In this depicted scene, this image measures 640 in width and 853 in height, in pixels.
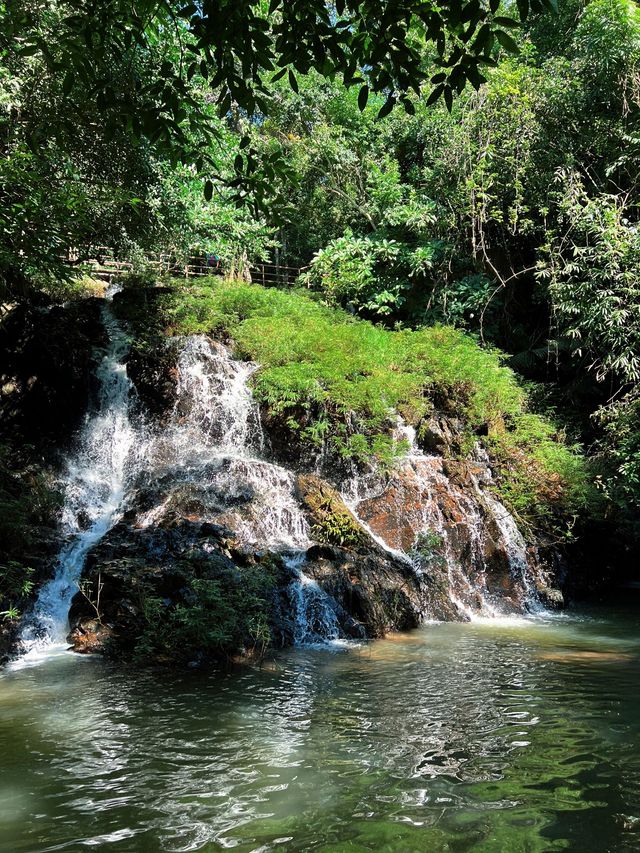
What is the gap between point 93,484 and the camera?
1060 cm

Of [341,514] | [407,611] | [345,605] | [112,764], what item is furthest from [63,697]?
[341,514]

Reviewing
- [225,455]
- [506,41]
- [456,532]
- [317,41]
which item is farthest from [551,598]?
[317,41]

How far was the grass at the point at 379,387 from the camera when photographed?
11.3m

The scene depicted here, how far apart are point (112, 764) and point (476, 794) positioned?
7.31 ft

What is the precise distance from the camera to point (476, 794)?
10.9 ft

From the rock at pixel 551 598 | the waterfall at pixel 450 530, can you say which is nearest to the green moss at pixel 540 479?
the waterfall at pixel 450 530

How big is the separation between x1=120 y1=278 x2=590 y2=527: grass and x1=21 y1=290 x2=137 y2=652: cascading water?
1.97 m

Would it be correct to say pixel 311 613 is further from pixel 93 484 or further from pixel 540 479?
pixel 540 479

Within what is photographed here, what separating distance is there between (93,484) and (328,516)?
4262 mm

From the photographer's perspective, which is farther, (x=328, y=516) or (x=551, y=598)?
(x=551, y=598)

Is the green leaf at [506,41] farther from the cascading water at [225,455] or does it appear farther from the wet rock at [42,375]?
the wet rock at [42,375]

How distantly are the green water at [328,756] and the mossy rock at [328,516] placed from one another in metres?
2.76

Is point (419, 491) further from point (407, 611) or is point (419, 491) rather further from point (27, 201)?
point (27, 201)

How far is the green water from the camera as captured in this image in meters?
2.98
